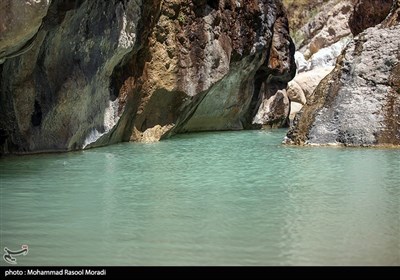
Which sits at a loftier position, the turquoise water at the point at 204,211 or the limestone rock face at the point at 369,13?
the limestone rock face at the point at 369,13

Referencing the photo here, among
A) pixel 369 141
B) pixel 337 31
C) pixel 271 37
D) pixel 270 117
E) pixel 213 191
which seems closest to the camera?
pixel 213 191

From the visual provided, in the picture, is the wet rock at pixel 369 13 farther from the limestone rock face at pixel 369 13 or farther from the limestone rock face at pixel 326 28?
the limestone rock face at pixel 326 28

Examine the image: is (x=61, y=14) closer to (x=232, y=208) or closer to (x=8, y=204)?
(x=8, y=204)

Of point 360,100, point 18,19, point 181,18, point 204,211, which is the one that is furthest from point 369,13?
point 204,211

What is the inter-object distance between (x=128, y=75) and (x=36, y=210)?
831 centimetres

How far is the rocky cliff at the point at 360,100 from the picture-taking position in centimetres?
1180

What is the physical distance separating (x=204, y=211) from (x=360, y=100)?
7168 mm

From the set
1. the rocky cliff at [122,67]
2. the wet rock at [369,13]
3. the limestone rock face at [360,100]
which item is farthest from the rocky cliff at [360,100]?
the wet rock at [369,13]

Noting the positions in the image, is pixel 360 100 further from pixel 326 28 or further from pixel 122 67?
pixel 326 28

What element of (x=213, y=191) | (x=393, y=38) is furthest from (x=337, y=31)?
(x=213, y=191)

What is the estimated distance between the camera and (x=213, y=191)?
267 inches

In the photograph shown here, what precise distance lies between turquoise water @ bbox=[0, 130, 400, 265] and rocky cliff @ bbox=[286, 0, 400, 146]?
195 centimetres

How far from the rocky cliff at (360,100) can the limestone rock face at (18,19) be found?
6.10 meters

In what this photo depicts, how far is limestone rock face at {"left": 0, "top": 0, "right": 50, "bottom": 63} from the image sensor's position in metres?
7.52
